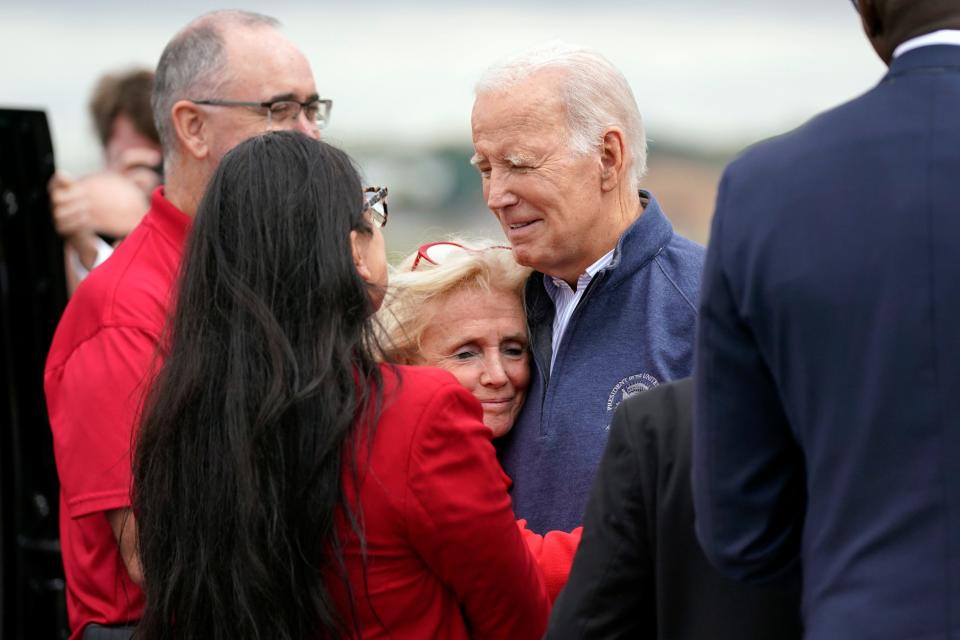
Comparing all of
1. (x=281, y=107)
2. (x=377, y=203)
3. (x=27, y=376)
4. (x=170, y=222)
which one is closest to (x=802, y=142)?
(x=377, y=203)

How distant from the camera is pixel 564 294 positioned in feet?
8.48

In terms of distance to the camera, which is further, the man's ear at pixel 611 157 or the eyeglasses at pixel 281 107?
the eyeglasses at pixel 281 107

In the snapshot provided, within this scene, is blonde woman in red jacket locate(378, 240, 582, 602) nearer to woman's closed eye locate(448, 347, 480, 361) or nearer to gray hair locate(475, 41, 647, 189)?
woman's closed eye locate(448, 347, 480, 361)

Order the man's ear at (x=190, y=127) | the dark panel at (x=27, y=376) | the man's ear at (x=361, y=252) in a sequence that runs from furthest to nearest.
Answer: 1. the dark panel at (x=27, y=376)
2. the man's ear at (x=190, y=127)
3. the man's ear at (x=361, y=252)

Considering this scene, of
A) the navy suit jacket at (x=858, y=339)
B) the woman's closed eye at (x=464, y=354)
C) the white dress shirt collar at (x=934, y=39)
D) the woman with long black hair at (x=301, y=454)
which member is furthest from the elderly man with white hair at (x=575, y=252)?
the white dress shirt collar at (x=934, y=39)

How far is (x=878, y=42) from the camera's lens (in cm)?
152

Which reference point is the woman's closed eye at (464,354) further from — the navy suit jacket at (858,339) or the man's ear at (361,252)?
the navy suit jacket at (858,339)

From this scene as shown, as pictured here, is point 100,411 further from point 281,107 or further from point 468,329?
point 281,107

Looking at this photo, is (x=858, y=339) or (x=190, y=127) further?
(x=190, y=127)

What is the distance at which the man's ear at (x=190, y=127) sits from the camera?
2.96m

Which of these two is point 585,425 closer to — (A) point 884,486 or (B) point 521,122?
(B) point 521,122

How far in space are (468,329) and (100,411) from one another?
2.31 feet

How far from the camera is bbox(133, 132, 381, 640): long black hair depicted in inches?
71.6

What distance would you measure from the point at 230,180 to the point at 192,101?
1147 millimetres
